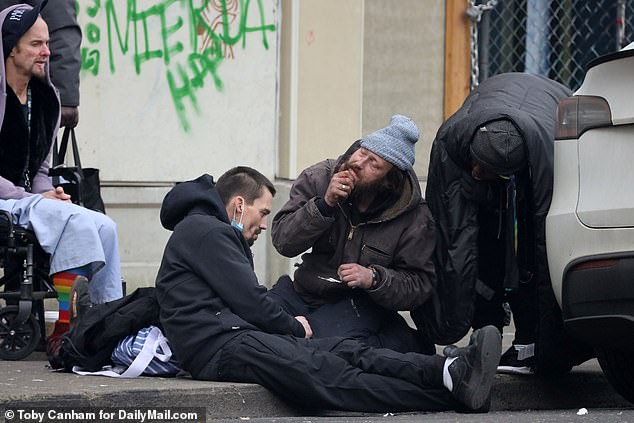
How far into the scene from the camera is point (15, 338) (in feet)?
21.8

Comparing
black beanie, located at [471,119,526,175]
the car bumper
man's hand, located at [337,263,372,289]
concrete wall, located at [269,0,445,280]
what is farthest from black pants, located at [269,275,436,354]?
concrete wall, located at [269,0,445,280]

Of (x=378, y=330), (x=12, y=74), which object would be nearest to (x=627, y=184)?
(x=378, y=330)

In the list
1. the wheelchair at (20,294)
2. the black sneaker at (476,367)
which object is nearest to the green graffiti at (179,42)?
the wheelchair at (20,294)

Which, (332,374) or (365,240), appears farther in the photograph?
(365,240)

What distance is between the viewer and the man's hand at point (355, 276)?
20.1 feet

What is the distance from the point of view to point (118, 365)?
6.01 meters

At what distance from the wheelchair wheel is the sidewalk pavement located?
16cm

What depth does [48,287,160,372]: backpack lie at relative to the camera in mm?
5922

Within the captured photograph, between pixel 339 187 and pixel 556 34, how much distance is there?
4770mm

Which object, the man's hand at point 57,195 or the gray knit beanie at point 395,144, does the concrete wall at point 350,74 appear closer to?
the man's hand at point 57,195

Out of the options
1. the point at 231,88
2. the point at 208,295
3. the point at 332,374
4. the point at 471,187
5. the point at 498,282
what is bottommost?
the point at 332,374

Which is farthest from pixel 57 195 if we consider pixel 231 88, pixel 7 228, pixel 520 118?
pixel 231 88

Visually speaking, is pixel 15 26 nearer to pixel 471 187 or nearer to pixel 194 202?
pixel 194 202

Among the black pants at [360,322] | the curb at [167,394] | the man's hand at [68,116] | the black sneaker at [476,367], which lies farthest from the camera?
the man's hand at [68,116]
